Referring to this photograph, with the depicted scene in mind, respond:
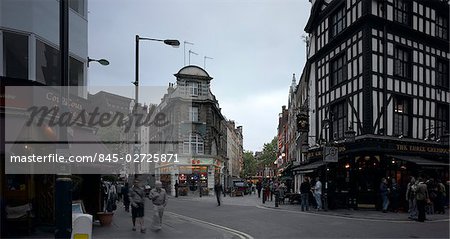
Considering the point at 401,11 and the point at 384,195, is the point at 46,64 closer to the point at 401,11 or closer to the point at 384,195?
the point at 384,195

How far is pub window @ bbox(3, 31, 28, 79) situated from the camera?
12.4 m

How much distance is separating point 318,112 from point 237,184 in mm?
18721

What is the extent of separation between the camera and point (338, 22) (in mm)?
27484

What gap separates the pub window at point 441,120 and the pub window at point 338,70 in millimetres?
6205

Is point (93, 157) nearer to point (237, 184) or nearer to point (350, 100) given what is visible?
point (350, 100)

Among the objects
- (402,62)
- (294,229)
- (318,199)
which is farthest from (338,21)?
(294,229)

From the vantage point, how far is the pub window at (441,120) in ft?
86.9

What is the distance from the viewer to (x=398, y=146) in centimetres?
2356

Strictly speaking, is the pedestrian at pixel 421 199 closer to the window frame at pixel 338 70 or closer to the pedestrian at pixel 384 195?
the pedestrian at pixel 384 195

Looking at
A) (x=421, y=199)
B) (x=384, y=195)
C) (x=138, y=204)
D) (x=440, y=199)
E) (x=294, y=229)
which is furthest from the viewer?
(x=384, y=195)

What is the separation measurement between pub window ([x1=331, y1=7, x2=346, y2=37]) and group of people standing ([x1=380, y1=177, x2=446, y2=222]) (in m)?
10.2

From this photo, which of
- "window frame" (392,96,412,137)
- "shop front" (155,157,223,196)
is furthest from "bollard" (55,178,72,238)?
"shop front" (155,157,223,196)

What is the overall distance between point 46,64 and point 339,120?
18.3 m

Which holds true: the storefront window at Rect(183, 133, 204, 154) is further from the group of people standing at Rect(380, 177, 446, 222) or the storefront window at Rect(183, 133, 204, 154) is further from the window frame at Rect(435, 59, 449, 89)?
the group of people standing at Rect(380, 177, 446, 222)
